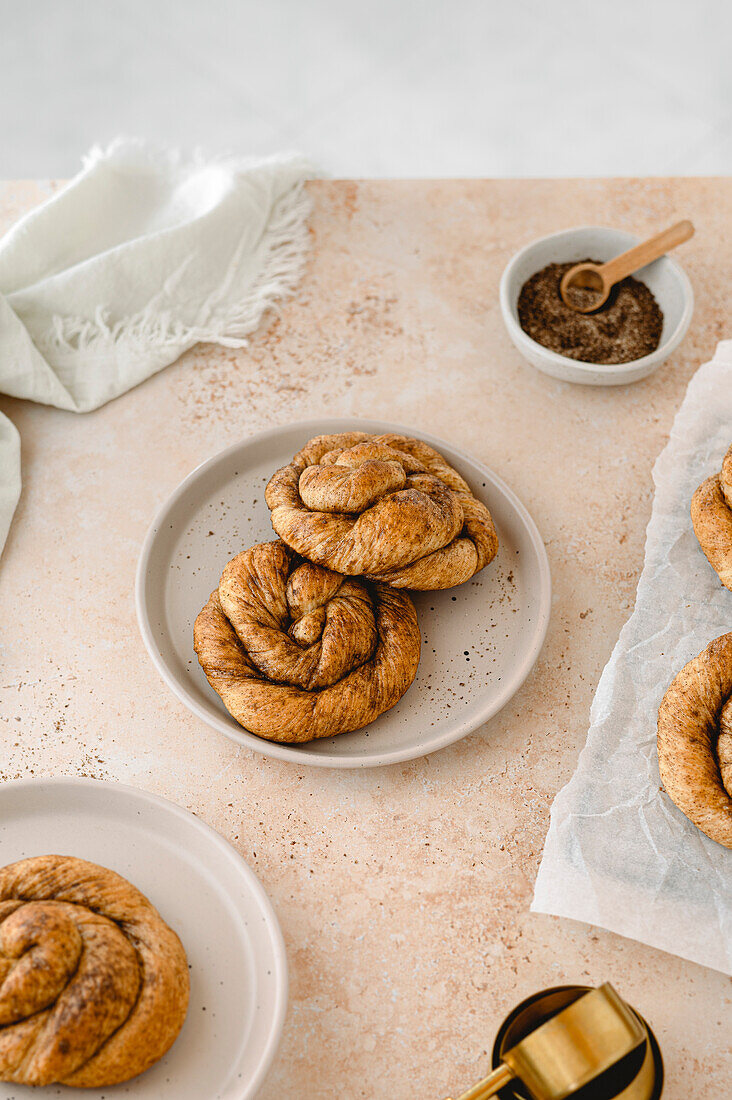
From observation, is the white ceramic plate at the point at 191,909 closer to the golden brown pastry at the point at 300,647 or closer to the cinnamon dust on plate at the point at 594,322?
the golden brown pastry at the point at 300,647

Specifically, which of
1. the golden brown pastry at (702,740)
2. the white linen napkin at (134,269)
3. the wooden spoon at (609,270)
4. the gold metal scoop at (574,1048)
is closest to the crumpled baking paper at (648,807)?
the golden brown pastry at (702,740)

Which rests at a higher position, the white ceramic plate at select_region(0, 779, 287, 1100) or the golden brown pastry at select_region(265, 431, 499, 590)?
the golden brown pastry at select_region(265, 431, 499, 590)

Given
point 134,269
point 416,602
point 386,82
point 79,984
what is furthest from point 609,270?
point 386,82

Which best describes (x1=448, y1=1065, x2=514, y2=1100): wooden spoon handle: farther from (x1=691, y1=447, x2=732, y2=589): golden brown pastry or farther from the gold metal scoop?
(x1=691, y1=447, x2=732, y2=589): golden brown pastry

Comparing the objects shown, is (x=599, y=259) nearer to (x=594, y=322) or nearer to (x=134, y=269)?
(x=594, y=322)

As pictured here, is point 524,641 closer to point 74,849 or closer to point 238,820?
point 238,820

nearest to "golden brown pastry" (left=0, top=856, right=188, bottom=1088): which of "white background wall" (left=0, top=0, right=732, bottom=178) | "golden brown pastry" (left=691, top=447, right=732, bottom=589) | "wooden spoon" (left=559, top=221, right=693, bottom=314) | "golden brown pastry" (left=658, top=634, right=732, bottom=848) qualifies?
"golden brown pastry" (left=658, top=634, right=732, bottom=848)
